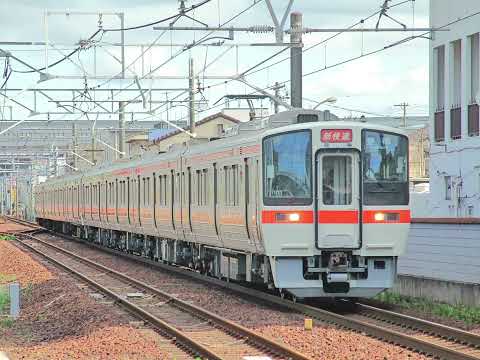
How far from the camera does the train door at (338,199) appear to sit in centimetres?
1491

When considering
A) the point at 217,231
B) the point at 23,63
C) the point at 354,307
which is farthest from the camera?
the point at 23,63

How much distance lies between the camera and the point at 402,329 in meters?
13.0

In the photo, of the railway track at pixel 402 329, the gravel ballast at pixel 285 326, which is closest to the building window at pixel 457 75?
the gravel ballast at pixel 285 326

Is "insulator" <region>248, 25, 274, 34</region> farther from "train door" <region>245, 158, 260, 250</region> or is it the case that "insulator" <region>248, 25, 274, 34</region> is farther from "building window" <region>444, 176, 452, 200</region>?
"building window" <region>444, 176, 452, 200</region>

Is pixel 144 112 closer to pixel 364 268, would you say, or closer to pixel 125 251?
pixel 125 251

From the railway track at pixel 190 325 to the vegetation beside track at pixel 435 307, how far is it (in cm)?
310

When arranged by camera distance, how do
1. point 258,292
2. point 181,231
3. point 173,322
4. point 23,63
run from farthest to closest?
point 23,63, point 181,231, point 258,292, point 173,322

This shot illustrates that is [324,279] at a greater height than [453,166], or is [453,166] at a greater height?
[453,166]

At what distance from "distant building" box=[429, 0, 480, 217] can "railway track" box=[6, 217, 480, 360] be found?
596 inches

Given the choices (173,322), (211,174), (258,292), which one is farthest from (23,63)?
(173,322)

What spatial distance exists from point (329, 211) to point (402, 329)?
2.49m

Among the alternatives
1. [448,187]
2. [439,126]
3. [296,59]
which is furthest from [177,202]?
[439,126]

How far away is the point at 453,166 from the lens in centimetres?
3161

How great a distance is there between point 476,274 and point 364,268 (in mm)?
1603
